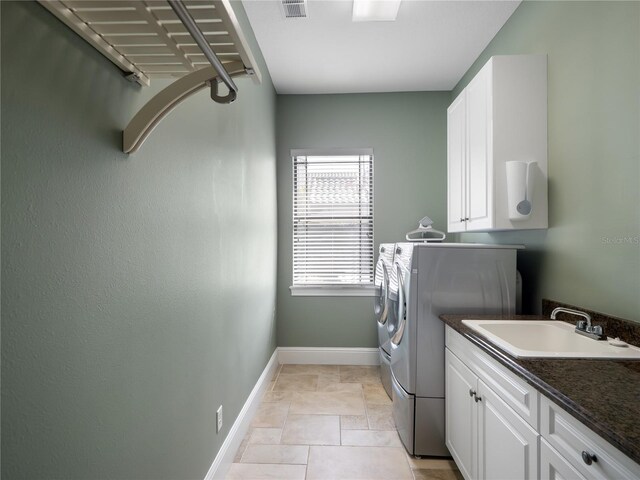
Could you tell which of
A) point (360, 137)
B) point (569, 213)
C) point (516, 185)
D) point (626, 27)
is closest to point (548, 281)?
point (569, 213)

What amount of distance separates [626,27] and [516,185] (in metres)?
0.76

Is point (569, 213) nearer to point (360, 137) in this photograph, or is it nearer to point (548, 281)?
point (548, 281)

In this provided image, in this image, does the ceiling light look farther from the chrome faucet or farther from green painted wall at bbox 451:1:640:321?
the chrome faucet

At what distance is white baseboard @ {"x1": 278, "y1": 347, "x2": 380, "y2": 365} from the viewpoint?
3.40 metres

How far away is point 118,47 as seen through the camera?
0.84 metres

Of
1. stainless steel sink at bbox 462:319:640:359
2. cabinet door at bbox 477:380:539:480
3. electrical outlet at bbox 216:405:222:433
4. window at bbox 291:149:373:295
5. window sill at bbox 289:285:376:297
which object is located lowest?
electrical outlet at bbox 216:405:222:433

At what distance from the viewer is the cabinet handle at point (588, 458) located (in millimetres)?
801

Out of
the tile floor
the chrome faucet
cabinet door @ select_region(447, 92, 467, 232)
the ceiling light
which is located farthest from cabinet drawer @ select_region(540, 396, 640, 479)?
the ceiling light

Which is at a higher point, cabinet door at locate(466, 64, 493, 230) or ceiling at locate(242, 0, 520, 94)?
ceiling at locate(242, 0, 520, 94)

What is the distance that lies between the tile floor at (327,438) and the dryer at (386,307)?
0.80 feet

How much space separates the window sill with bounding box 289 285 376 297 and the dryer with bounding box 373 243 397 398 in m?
0.40

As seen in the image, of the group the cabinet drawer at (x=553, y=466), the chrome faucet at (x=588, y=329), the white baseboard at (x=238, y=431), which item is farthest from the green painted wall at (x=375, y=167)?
the cabinet drawer at (x=553, y=466)

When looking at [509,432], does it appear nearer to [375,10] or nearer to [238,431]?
[238,431]

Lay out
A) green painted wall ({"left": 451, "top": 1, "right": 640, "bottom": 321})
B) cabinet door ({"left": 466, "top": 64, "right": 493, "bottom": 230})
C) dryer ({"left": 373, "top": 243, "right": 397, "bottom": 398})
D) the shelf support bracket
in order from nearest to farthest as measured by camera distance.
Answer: the shelf support bracket < green painted wall ({"left": 451, "top": 1, "right": 640, "bottom": 321}) < cabinet door ({"left": 466, "top": 64, "right": 493, "bottom": 230}) < dryer ({"left": 373, "top": 243, "right": 397, "bottom": 398})
